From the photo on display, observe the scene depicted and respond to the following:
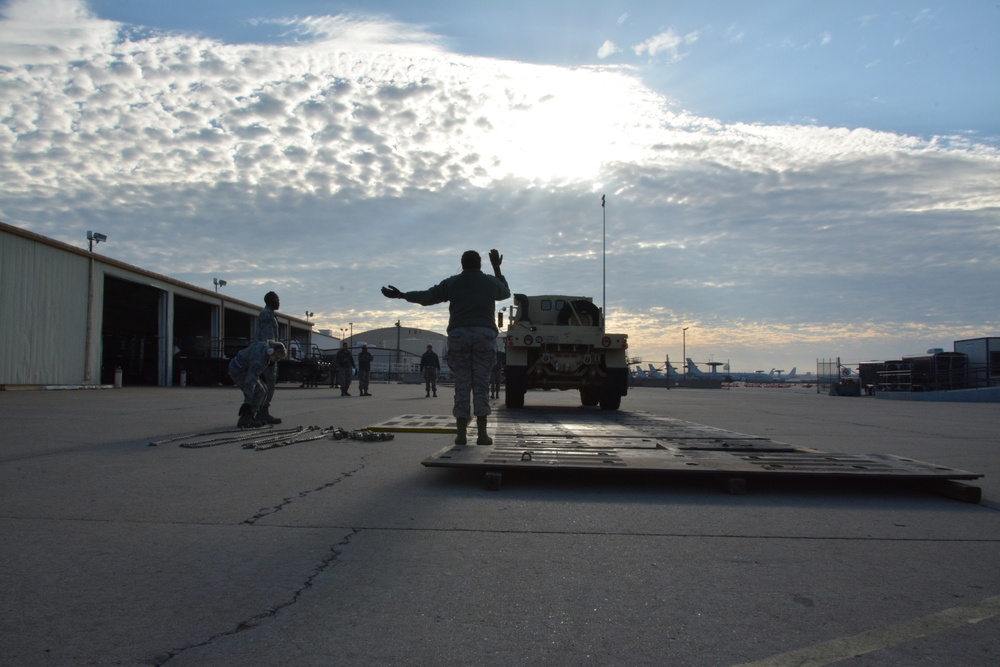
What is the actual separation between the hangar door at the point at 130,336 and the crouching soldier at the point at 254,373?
25018 millimetres

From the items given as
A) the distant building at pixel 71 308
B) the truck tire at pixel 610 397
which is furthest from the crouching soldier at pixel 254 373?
the distant building at pixel 71 308

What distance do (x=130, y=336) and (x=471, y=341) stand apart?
123 ft

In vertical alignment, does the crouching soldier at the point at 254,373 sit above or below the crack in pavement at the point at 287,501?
above

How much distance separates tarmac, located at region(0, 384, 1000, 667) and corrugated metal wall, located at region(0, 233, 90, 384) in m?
18.2

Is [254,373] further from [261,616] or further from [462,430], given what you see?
[261,616]

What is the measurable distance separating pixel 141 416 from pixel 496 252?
23.5 feet

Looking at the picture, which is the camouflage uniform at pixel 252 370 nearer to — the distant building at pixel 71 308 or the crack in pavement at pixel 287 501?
the crack in pavement at pixel 287 501

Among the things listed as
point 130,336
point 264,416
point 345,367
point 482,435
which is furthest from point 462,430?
point 130,336

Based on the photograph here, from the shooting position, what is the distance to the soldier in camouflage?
6.72 metres

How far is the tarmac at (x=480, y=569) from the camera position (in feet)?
7.94

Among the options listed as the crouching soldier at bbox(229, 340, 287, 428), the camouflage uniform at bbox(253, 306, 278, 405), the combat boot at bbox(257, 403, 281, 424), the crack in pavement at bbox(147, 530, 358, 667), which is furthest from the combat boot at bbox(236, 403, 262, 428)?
the crack in pavement at bbox(147, 530, 358, 667)

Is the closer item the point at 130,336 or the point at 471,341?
the point at 471,341

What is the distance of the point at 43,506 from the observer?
4.39 meters

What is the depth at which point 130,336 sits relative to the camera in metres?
39.0
